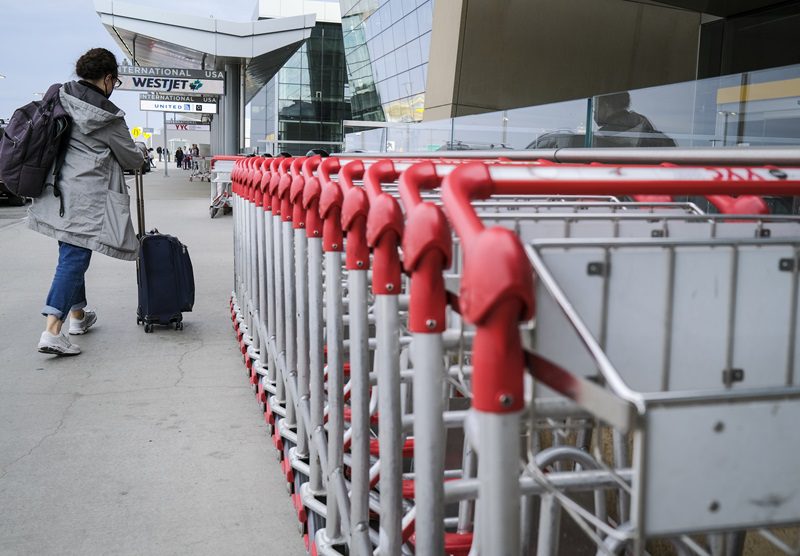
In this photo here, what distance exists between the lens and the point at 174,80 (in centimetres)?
2320

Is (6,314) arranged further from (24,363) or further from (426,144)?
(426,144)

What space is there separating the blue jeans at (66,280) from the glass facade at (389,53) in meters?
13.8

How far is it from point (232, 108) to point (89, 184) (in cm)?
2071

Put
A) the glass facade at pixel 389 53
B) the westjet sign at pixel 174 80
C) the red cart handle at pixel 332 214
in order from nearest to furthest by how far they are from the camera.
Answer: the red cart handle at pixel 332 214 < the glass facade at pixel 389 53 < the westjet sign at pixel 174 80

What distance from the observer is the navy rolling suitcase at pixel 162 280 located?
584 centimetres

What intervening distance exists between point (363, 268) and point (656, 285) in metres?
0.89

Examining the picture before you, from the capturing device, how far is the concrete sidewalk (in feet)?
9.81

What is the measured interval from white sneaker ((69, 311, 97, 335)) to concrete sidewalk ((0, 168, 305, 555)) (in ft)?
0.23

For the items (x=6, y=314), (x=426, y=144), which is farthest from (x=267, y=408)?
(x=426, y=144)

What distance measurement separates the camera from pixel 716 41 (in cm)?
1285

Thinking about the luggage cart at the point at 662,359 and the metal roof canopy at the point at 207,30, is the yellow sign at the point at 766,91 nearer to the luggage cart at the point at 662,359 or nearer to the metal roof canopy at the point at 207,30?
the luggage cart at the point at 662,359

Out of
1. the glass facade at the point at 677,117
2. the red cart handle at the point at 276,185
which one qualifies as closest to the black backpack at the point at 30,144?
the red cart handle at the point at 276,185

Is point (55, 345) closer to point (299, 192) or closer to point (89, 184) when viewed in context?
point (89, 184)

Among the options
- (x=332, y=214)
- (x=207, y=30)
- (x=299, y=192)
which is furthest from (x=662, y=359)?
(x=207, y=30)
